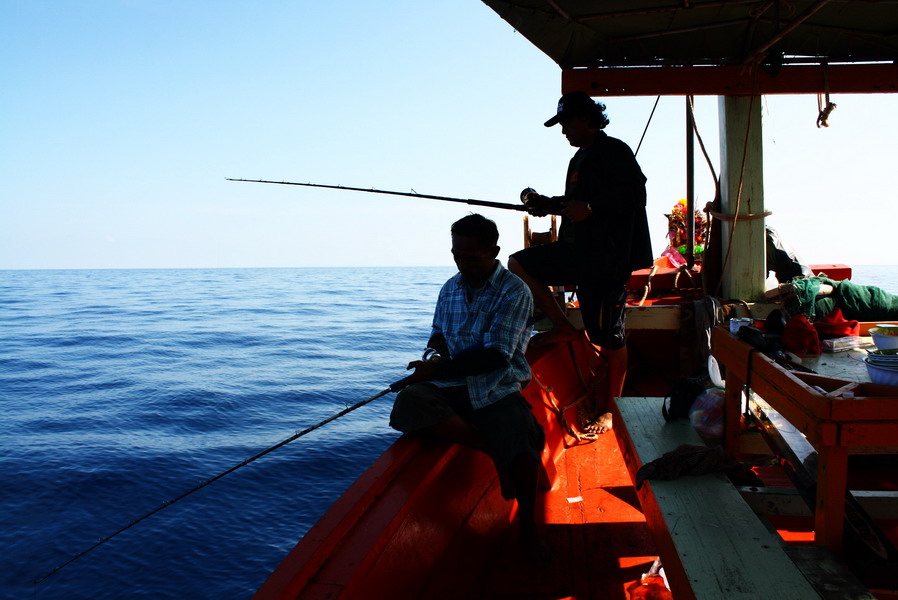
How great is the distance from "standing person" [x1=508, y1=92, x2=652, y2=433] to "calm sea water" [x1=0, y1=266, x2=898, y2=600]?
2.49 m

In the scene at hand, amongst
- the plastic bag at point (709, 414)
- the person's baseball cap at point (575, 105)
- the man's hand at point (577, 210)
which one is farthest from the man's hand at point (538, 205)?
the plastic bag at point (709, 414)

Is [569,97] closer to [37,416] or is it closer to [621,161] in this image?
[621,161]

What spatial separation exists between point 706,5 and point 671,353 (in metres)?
2.57

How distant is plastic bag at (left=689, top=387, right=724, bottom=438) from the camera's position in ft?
7.68

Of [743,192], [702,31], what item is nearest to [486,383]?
[743,192]

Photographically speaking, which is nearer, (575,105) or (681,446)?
(681,446)

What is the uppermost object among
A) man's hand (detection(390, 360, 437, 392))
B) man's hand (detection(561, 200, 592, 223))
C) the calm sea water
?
man's hand (detection(561, 200, 592, 223))

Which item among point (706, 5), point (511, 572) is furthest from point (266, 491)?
point (706, 5)

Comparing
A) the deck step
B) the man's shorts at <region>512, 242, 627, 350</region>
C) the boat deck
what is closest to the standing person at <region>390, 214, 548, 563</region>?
the boat deck

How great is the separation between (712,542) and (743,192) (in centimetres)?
318

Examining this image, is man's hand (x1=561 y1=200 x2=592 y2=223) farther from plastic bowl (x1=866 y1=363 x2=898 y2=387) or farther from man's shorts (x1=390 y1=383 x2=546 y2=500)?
plastic bowl (x1=866 y1=363 x2=898 y2=387)

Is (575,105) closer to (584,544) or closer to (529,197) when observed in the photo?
(529,197)

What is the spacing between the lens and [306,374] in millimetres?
10266

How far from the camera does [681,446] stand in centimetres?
206
